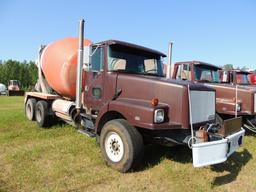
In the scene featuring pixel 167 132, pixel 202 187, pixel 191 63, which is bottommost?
pixel 202 187

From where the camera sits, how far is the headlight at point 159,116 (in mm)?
5047

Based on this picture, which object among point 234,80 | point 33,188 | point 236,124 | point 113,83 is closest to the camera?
point 33,188

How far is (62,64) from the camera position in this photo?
8.65 meters

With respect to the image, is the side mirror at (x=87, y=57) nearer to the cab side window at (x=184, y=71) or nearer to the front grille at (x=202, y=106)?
the front grille at (x=202, y=106)

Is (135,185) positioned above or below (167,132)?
below

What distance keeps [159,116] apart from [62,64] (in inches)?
179

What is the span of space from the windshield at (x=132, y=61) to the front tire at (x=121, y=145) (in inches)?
53.7

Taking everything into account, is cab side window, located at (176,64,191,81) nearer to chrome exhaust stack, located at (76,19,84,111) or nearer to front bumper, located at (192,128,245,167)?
chrome exhaust stack, located at (76,19,84,111)

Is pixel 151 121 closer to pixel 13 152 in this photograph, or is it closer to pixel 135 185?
pixel 135 185

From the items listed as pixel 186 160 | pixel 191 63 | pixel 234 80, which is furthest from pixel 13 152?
pixel 234 80

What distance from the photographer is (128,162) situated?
5.34 meters

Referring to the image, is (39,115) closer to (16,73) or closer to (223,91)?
(223,91)

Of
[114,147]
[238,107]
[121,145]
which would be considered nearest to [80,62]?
[114,147]

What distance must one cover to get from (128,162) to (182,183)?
104 cm
